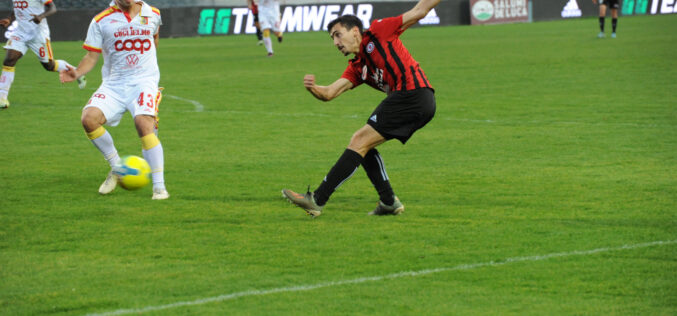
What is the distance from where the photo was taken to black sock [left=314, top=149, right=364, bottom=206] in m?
7.37

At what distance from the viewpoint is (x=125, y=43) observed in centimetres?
866

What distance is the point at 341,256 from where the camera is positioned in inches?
245

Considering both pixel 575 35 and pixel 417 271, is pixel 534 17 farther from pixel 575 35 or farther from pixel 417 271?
pixel 417 271

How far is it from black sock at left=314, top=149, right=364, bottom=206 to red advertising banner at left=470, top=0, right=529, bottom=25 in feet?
130

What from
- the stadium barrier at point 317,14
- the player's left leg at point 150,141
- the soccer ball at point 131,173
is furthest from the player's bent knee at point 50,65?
the stadium barrier at point 317,14

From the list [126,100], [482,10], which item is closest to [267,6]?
[482,10]

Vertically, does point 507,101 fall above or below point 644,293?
below

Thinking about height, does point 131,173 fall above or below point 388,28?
below

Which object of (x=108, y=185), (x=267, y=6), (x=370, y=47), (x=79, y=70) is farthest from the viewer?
(x=267, y=6)

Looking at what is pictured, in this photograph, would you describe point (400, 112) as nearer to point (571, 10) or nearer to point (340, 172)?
point (340, 172)

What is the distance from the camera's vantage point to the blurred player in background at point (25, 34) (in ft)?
51.8

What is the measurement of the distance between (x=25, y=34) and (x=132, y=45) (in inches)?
328

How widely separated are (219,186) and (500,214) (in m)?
2.88

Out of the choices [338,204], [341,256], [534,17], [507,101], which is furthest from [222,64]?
[534,17]
